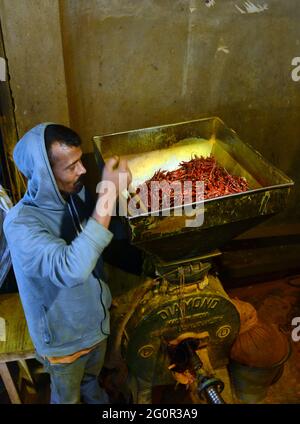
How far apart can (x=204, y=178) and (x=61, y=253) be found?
1.33 metres

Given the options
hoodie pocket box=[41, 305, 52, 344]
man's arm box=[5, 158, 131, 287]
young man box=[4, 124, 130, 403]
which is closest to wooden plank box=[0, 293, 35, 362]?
young man box=[4, 124, 130, 403]

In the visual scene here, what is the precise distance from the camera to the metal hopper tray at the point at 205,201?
2332mm

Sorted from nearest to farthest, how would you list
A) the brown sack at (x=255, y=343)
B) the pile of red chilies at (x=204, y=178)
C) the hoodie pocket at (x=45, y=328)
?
the hoodie pocket at (x=45, y=328) → the pile of red chilies at (x=204, y=178) → the brown sack at (x=255, y=343)

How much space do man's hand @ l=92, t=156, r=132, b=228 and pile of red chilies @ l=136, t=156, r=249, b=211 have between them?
0.45 metres

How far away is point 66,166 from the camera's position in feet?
7.52

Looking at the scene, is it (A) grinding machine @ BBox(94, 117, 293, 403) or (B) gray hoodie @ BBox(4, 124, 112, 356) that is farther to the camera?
(A) grinding machine @ BBox(94, 117, 293, 403)

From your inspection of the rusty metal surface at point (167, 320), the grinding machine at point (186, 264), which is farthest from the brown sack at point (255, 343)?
the rusty metal surface at point (167, 320)

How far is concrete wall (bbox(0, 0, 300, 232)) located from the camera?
316 cm

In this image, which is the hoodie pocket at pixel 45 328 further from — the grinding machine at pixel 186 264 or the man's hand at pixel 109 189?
the man's hand at pixel 109 189

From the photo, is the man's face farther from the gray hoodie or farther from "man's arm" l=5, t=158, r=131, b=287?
"man's arm" l=5, t=158, r=131, b=287

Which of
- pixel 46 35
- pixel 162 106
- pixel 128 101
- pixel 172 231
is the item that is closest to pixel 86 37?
pixel 46 35

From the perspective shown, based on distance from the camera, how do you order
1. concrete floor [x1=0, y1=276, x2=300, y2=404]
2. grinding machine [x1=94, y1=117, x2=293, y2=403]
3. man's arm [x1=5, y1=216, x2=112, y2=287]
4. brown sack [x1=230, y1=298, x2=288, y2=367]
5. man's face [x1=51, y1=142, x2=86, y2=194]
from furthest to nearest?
concrete floor [x1=0, y1=276, x2=300, y2=404]
brown sack [x1=230, y1=298, x2=288, y2=367]
grinding machine [x1=94, y1=117, x2=293, y2=403]
man's face [x1=51, y1=142, x2=86, y2=194]
man's arm [x1=5, y1=216, x2=112, y2=287]

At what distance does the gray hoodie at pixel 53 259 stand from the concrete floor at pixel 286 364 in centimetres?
130
